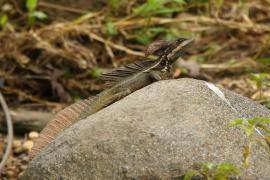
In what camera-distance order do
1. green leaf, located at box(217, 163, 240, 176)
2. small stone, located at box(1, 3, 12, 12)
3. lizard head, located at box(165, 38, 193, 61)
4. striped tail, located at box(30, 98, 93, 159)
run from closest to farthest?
green leaf, located at box(217, 163, 240, 176) < striped tail, located at box(30, 98, 93, 159) < lizard head, located at box(165, 38, 193, 61) < small stone, located at box(1, 3, 12, 12)

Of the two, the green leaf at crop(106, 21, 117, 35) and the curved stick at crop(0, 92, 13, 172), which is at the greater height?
the green leaf at crop(106, 21, 117, 35)

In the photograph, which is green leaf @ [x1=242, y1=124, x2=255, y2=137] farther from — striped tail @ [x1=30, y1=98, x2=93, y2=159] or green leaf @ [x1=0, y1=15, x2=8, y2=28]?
green leaf @ [x1=0, y1=15, x2=8, y2=28]

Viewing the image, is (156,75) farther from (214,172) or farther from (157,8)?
(157,8)

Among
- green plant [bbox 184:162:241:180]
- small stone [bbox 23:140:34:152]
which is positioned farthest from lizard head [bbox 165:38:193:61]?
small stone [bbox 23:140:34:152]

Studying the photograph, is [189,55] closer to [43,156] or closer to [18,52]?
[18,52]

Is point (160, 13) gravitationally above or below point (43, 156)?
below

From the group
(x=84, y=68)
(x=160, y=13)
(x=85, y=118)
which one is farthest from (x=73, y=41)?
(x=85, y=118)
